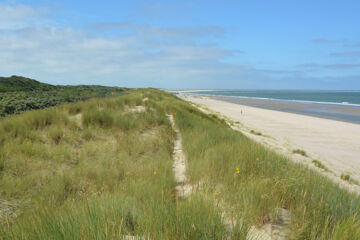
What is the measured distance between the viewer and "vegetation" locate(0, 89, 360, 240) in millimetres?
1986

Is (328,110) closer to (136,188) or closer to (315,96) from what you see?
(136,188)

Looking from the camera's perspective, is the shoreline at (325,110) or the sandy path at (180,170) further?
the shoreline at (325,110)

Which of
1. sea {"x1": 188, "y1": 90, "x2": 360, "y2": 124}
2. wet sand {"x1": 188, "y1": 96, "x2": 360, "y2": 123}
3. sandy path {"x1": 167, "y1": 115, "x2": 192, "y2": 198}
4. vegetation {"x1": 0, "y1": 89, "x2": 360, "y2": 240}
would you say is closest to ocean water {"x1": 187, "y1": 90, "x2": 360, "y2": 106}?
sea {"x1": 188, "y1": 90, "x2": 360, "y2": 124}

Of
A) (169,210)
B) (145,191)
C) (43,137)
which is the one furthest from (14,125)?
(169,210)

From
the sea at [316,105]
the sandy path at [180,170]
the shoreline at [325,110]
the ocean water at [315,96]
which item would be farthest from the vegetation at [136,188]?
the ocean water at [315,96]

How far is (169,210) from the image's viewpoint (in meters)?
2.23

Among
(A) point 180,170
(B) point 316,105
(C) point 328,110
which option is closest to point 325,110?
(C) point 328,110

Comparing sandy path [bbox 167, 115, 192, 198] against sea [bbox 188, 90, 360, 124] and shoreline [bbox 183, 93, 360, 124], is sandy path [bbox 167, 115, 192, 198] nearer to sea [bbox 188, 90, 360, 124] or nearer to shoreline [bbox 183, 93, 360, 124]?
shoreline [bbox 183, 93, 360, 124]

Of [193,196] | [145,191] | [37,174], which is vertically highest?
[193,196]

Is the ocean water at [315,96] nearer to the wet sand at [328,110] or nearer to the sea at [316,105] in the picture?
the sea at [316,105]

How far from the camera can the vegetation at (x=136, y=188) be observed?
199 cm

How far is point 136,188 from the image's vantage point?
2.98 metres

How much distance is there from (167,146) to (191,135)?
1338 mm

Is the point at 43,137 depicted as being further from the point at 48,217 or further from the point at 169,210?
the point at 169,210
